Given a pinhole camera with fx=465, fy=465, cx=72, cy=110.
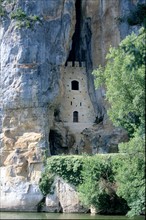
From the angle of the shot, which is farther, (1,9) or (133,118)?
(1,9)

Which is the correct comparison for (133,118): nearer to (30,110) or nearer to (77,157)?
(77,157)

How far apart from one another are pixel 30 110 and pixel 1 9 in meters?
9.06

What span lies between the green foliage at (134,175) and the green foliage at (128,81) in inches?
49.0

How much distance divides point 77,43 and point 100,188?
1765cm

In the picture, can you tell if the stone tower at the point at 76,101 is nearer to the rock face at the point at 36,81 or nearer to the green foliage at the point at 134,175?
the rock face at the point at 36,81

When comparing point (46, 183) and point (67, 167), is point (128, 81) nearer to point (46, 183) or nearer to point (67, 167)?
point (67, 167)

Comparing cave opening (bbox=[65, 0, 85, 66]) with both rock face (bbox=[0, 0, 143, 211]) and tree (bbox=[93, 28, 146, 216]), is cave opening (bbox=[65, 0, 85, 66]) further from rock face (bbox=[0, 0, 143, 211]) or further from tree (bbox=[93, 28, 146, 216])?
tree (bbox=[93, 28, 146, 216])

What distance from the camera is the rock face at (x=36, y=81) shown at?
3462 cm

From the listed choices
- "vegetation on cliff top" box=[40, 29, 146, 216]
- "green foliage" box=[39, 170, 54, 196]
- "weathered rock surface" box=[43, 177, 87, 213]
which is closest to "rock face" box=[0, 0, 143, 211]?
"green foliage" box=[39, 170, 54, 196]

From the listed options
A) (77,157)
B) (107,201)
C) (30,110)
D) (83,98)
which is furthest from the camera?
(83,98)

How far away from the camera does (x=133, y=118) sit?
26.2 metres

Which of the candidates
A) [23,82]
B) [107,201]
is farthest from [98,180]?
[23,82]

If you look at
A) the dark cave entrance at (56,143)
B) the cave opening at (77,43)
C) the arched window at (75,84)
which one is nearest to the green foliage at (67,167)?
the dark cave entrance at (56,143)

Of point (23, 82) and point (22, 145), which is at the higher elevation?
point (23, 82)
